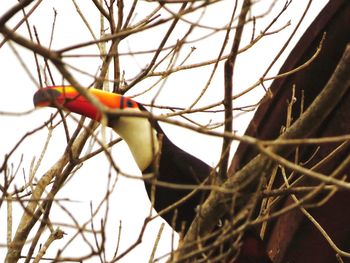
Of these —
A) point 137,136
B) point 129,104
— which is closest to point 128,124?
point 137,136

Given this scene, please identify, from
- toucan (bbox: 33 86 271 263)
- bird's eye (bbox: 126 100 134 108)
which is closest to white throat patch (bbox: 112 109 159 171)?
toucan (bbox: 33 86 271 263)

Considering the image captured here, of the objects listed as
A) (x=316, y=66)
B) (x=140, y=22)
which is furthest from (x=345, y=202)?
(x=140, y=22)

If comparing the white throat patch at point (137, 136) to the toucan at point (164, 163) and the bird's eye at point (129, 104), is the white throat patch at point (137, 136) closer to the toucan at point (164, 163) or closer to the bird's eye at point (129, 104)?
the toucan at point (164, 163)

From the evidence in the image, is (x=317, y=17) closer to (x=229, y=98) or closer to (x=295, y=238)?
(x=295, y=238)

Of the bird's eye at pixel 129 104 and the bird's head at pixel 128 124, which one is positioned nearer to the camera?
the bird's head at pixel 128 124

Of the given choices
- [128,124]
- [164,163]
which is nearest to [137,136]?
[128,124]

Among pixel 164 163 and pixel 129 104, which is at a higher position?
pixel 129 104

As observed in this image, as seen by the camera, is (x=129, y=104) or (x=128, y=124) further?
(x=128, y=124)

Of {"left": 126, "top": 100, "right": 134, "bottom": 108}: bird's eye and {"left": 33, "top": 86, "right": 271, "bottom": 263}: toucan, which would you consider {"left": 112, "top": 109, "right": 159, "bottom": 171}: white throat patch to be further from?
{"left": 126, "top": 100, "right": 134, "bottom": 108}: bird's eye

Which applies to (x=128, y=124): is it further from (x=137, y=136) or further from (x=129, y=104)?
(x=129, y=104)

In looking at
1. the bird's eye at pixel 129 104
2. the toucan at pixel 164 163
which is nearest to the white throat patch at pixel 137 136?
the toucan at pixel 164 163

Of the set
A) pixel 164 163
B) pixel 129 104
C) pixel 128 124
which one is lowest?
pixel 164 163

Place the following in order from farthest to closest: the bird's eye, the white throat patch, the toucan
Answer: the white throat patch
the bird's eye
the toucan

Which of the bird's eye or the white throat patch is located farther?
the white throat patch
